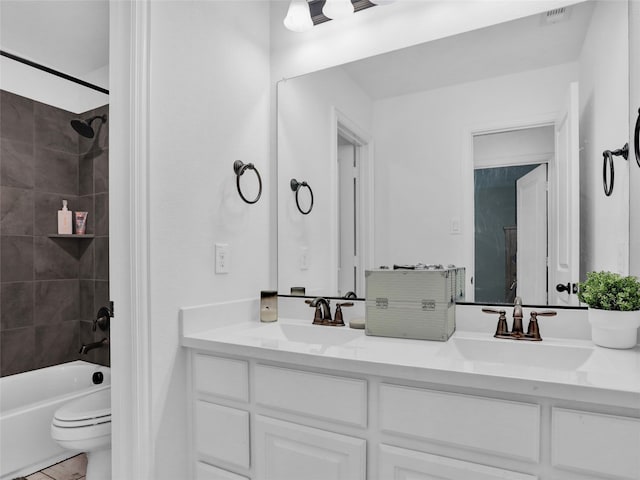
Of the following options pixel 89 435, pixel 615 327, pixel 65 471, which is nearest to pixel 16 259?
pixel 65 471

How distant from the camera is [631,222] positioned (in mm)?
1271

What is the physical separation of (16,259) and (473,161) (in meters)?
2.87

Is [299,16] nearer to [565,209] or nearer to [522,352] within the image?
[565,209]

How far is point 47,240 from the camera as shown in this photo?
2889mm

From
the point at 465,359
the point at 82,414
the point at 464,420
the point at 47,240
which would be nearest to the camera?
the point at 464,420

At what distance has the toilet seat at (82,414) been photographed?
1.88 m

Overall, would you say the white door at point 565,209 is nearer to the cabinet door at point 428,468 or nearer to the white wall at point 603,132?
the white wall at point 603,132

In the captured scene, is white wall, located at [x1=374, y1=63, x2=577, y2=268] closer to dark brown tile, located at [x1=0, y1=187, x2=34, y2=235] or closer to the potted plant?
the potted plant

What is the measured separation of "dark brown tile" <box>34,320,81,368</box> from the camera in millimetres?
2830

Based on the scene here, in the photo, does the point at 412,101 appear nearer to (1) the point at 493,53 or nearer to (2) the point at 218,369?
(1) the point at 493,53

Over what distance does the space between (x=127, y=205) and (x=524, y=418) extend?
1.34 m

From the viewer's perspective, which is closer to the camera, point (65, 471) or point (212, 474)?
point (212, 474)

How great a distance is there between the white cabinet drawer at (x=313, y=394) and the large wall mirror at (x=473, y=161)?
62 centimetres

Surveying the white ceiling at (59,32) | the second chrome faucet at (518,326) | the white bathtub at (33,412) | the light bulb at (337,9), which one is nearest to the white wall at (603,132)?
the second chrome faucet at (518,326)
